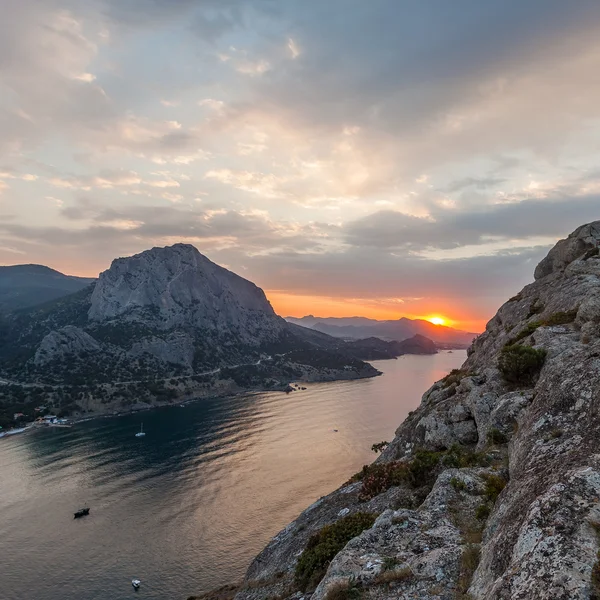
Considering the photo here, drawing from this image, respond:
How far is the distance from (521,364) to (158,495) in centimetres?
10109

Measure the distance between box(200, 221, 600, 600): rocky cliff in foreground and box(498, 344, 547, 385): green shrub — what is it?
7cm

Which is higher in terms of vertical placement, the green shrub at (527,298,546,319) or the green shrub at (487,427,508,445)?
the green shrub at (527,298,546,319)

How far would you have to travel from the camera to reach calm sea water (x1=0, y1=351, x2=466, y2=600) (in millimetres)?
70000

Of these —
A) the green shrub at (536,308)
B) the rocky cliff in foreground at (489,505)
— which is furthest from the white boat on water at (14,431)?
the green shrub at (536,308)

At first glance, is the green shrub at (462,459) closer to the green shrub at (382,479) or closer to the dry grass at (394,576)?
the green shrub at (382,479)

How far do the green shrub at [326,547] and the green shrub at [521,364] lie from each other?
11621mm

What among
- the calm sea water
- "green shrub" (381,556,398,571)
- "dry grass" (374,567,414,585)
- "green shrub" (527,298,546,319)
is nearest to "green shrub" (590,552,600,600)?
"dry grass" (374,567,414,585)

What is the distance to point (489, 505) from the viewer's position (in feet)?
48.3

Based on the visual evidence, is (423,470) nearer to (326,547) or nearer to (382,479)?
(382,479)

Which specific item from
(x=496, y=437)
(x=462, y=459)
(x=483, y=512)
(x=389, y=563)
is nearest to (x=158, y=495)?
(x=462, y=459)

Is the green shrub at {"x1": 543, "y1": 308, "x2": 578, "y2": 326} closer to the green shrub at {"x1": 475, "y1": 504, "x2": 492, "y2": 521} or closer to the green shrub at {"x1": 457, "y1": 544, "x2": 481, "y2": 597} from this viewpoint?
the green shrub at {"x1": 475, "y1": 504, "x2": 492, "y2": 521}

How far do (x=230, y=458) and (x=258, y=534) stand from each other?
46.9 meters

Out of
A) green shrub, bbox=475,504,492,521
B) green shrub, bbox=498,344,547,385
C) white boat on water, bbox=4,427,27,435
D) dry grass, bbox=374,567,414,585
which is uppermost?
green shrub, bbox=498,344,547,385

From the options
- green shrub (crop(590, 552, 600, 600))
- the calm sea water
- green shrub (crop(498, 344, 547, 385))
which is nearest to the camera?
green shrub (crop(590, 552, 600, 600))
